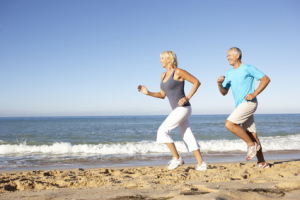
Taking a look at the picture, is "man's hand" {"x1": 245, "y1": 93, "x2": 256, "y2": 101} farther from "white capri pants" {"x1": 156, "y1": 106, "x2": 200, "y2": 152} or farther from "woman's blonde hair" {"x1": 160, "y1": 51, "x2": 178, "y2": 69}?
"woman's blonde hair" {"x1": 160, "y1": 51, "x2": 178, "y2": 69}

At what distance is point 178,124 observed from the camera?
376 cm

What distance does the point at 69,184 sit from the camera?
326 centimetres

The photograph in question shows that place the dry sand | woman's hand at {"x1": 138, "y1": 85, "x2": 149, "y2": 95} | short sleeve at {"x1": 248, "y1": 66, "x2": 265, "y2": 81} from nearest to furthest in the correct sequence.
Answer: the dry sand
short sleeve at {"x1": 248, "y1": 66, "x2": 265, "y2": 81}
woman's hand at {"x1": 138, "y1": 85, "x2": 149, "y2": 95}

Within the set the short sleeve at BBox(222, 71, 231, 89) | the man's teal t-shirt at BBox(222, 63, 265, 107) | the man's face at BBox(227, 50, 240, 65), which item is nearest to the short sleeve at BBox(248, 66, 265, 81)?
the man's teal t-shirt at BBox(222, 63, 265, 107)

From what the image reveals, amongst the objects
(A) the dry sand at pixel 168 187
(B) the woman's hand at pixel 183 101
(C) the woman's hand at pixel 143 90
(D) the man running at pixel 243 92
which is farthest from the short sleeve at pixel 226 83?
(A) the dry sand at pixel 168 187

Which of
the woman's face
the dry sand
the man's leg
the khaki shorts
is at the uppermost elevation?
the woman's face

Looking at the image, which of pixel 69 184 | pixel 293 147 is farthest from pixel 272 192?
pixel 293 147

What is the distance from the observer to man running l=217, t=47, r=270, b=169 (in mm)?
3579

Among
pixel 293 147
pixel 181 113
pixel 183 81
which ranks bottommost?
pixel 293 147

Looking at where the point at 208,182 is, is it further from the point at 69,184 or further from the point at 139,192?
the point at 69,184

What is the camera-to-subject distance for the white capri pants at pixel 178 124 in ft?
11.9

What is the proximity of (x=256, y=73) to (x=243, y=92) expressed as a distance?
0.35 meters

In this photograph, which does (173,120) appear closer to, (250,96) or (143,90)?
(143,90)

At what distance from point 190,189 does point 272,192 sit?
2.83 ft
